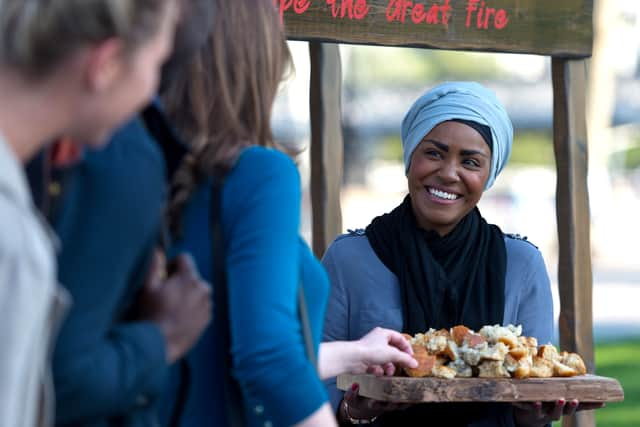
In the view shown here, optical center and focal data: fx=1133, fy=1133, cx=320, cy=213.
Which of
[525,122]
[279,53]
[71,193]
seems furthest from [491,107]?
[525,122]

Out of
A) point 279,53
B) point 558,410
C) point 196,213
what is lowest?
point 558,410

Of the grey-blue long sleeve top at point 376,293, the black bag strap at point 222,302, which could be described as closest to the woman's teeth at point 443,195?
the grey-blue long sleeve top at point 376,293

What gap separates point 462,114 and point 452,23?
415 millimetres

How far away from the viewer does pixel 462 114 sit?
10.9 ft

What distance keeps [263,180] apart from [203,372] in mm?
323

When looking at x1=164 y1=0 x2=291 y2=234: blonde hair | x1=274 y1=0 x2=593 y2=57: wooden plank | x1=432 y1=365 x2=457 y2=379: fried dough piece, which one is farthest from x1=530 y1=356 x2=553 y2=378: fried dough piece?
x1=164 y1=0 x2=291 y2=234: blonde hair

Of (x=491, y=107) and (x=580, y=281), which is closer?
(x=491, y=107)

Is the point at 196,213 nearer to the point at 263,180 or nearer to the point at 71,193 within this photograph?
the point at 263,180

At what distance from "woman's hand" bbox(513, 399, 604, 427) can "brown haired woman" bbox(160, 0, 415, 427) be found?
131 cm

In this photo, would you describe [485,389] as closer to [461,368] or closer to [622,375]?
[461,368]

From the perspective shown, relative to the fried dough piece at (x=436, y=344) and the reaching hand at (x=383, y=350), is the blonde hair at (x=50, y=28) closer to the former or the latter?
the reaching hand at (x=383, y=350)

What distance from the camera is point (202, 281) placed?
1661 millimetres

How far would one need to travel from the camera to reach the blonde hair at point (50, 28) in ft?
4.37

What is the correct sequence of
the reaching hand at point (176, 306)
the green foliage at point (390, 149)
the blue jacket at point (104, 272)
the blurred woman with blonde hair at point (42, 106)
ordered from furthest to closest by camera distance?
the green foliage at point (390, 149)
the reaching hand at point (176, 306)
the blue jacket at point (104, 272)
the blurred woman with blonde hair at point (42, 106)
